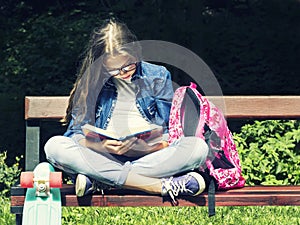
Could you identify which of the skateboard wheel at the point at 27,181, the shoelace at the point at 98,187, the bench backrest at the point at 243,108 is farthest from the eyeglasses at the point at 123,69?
the skateboard wheel at the point at 27,181

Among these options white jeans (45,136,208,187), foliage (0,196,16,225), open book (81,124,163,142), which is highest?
open book (81,124,163,142)

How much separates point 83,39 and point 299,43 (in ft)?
7.53

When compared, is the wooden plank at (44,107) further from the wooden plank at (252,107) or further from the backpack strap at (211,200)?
the backpack strap at (211,200)

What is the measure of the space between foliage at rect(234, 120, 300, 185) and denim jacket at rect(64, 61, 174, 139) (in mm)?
1928

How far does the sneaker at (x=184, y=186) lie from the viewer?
4.44 metres

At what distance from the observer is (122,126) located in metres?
4.80

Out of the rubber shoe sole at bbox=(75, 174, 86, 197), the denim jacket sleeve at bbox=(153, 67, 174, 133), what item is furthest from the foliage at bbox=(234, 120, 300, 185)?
the rubber shoe sole at bbox=(75, 174, 86, 197)

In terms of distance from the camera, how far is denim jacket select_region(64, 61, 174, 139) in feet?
16.0

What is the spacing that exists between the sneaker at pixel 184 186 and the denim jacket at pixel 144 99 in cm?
44

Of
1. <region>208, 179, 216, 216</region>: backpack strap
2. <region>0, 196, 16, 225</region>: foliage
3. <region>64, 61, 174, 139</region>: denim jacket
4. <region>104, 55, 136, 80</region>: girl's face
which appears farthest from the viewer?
<region>0, 196, 16, 225</region>: foliage

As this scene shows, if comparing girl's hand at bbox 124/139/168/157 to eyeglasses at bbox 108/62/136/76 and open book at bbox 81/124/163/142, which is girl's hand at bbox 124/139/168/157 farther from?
eyeglasses at bbox 108/62/136/76

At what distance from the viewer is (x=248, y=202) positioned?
14.6 feet

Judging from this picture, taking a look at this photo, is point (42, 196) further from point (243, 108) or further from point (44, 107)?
point (243, 108)

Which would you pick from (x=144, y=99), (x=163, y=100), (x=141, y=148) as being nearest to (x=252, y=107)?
(x=163, y=100)
